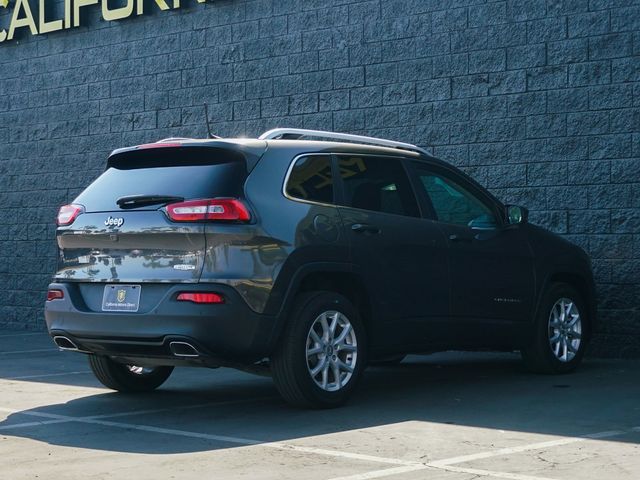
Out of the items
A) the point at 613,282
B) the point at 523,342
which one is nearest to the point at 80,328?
the point at 523,342

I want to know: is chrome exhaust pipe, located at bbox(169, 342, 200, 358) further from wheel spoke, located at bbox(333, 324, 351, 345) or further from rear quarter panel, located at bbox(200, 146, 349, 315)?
wheel spoke, located at bbox(333, 324, 351, 345)

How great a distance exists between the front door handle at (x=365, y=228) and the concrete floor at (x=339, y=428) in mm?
1243

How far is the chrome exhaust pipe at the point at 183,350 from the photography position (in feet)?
26.7

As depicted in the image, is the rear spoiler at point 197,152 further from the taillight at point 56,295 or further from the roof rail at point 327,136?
the taillight at point 56,295

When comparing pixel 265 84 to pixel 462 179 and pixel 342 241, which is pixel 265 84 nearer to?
pixel 462 179

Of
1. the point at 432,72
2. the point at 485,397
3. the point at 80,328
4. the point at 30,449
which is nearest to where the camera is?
the point at 30,449

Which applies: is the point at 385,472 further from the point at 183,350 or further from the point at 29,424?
the point at 29,424

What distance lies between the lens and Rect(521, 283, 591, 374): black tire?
1050cm

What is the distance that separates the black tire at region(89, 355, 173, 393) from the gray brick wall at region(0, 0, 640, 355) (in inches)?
180

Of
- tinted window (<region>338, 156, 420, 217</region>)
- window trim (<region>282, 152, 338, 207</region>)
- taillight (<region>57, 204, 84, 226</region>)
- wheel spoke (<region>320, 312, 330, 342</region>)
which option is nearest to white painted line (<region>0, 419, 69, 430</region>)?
taillight (<region>57, 204, 84, 226</region>)

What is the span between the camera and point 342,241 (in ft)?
28.9

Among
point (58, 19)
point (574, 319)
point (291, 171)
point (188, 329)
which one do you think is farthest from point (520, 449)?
point (58, 19)

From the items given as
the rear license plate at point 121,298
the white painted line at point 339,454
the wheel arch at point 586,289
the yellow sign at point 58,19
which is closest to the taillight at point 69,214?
the rear license plate at point 121,298

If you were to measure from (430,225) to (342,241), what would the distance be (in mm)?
1095
